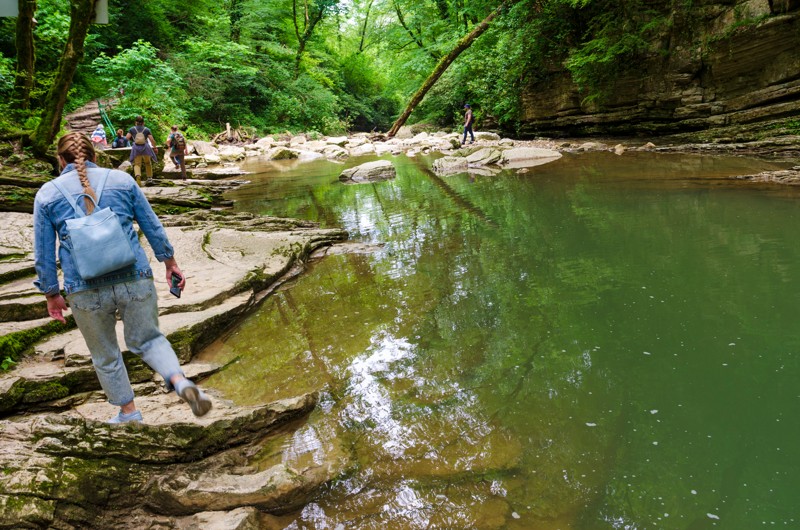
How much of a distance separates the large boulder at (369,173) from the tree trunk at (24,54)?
7.84 metres

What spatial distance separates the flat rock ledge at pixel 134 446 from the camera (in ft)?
7.38

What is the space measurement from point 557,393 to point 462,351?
0.90 m

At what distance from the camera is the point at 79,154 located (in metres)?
2.55

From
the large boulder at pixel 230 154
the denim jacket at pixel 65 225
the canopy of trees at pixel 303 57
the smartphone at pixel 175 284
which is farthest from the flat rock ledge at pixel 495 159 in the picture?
the denim jacket at pixel 65 225

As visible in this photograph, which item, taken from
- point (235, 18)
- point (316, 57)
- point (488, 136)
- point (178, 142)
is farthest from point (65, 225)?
point (316, 57)

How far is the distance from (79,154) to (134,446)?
159 cm

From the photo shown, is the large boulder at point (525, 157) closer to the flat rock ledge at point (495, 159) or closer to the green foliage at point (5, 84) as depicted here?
the flat rock ledge at point (495, 159)

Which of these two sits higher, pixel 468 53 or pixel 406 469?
pixel 468 53

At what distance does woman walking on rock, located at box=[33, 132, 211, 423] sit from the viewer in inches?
96.2

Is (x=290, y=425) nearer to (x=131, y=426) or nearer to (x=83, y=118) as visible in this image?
(x=131, y=426)

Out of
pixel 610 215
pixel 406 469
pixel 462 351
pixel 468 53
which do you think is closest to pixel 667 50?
pixel 610 215

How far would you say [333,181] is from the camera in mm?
14727

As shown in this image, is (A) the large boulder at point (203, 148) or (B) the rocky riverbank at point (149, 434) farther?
(A) the large boulder at point (203, 148)

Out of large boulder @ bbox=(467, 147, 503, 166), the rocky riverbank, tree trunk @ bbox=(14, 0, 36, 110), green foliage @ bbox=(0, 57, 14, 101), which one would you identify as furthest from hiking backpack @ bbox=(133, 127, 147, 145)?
large boulder @ bbox=(467, 147, 503, 166)
